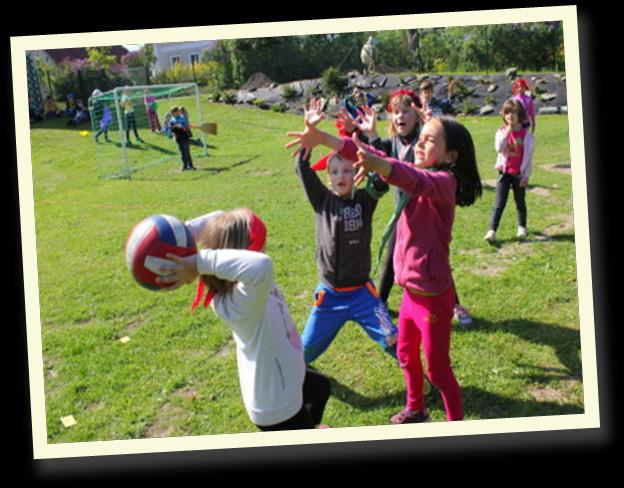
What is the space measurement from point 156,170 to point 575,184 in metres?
11.1

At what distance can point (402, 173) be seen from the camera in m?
3.02

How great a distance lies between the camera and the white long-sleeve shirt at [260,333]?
8.52 ft

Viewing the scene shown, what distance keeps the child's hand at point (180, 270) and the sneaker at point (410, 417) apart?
207 centimetres

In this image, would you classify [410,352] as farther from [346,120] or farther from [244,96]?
[244,96]

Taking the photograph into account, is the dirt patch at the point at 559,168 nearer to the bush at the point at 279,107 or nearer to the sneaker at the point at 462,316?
the sneaker at the point at 462,316

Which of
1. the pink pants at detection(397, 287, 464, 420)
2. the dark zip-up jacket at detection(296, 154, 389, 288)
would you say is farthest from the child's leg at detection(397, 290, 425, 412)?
the dark zip-up jacket at detection(296, 154, 389, 288)

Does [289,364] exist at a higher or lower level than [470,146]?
lower

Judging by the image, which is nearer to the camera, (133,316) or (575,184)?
(575,184)

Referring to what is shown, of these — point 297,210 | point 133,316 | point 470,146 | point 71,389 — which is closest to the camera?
point 470,146

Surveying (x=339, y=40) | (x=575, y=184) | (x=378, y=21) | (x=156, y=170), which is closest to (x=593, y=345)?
(x=575, y=184)

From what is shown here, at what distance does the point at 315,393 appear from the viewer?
3.58 m

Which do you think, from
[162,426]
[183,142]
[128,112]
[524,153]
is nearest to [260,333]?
[162,426]

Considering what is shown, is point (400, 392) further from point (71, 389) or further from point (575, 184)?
point (71, 389)

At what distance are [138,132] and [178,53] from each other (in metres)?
2.64
